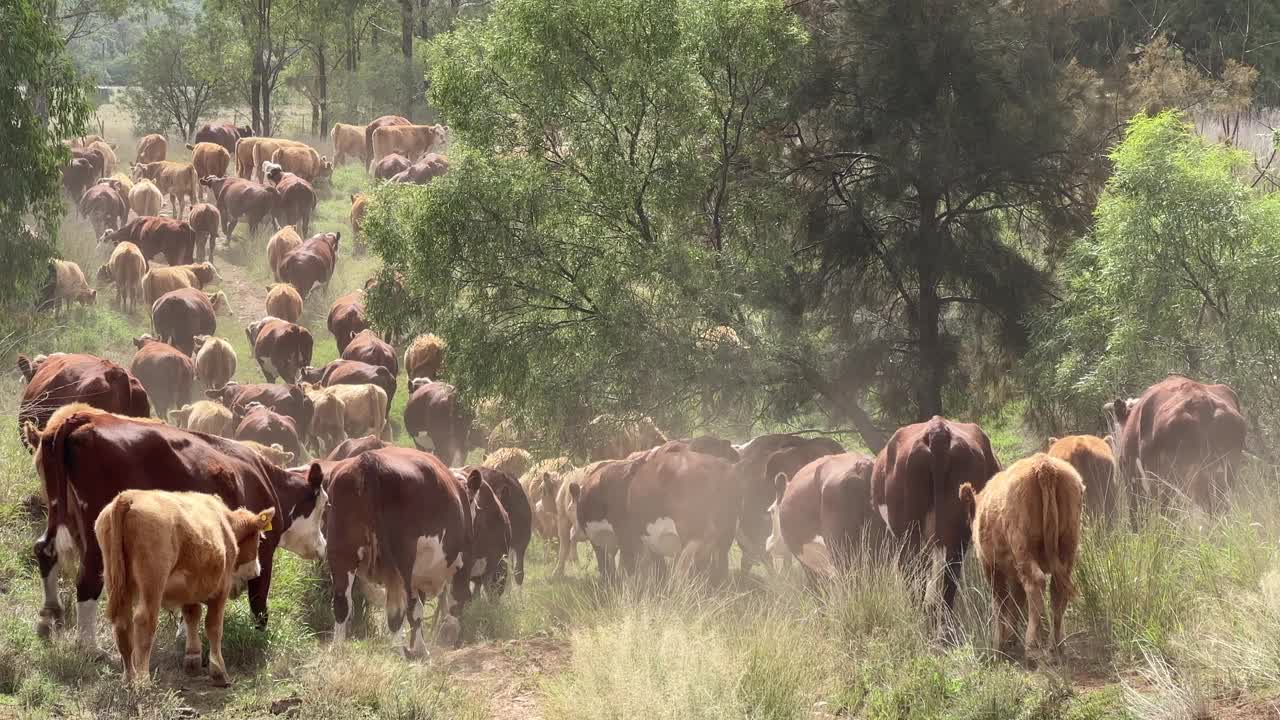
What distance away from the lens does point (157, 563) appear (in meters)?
9.49

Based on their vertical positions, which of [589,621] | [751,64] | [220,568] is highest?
[751,64]

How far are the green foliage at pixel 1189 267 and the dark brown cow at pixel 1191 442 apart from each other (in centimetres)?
282

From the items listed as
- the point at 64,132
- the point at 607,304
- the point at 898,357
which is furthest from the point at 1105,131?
the point at 64,132

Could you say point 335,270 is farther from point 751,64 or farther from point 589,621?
point 589,621

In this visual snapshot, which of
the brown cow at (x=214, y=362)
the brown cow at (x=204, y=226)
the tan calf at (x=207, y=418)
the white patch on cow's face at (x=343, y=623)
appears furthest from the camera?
the brown cow at (x=204, y=226)

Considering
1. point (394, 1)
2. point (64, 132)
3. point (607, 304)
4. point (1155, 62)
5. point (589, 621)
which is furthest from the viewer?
point (394, 1)

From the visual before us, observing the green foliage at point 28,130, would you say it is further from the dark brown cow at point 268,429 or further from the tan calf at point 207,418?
the dark brown cow at point 268,429

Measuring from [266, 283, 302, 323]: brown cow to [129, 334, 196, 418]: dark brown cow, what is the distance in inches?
234

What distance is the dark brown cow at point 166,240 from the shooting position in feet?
111

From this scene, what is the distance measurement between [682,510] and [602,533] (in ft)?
6.12

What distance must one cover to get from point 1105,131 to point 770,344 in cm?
701

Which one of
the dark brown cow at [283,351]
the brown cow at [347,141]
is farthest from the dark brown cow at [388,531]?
the brown cow at [347,141]

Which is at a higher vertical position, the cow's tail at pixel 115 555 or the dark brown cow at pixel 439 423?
the cow's tail at pixel 115 555

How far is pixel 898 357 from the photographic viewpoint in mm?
24547
